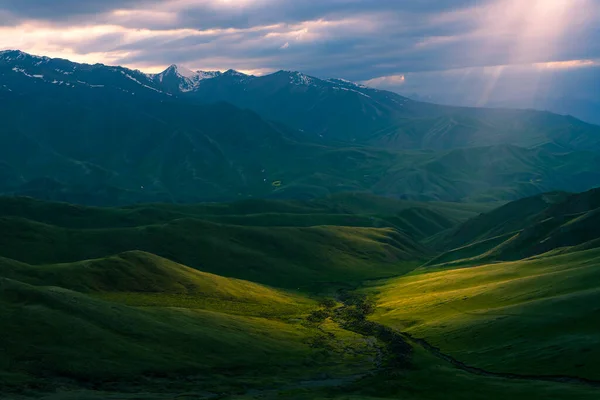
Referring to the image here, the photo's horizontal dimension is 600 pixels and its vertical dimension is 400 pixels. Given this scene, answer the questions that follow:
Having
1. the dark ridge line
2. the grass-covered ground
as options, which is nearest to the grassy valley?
the dark ridge line

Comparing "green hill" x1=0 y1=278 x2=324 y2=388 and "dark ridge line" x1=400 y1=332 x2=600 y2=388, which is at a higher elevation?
"green hill" x1=0 y1=278 x2=324 y2=388

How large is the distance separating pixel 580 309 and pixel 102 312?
9977 cm

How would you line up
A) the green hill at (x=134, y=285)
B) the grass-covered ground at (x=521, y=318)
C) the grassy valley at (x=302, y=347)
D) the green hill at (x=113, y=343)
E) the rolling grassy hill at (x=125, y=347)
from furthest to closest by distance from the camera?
the green hill at (x=134, y=285)
the grass-covered ground at (x=521, y=318)
the grassy valley at (x=302, y=347)
the green hill at (x=113, y=343)
the rolling grassy hill at (x=125, y=347)

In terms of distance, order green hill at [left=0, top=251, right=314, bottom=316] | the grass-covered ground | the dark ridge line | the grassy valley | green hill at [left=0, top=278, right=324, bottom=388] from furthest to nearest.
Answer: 1. green hill at [left=0, top=251, right=314, bottom=316]
2. the grass-covered ground
3. the dark ridge line
4. the grassy valley
5. green hill at [left=0, top=278, right=324, bottom=388]

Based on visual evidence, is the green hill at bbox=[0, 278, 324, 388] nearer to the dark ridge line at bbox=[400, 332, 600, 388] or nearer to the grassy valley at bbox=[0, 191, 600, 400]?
the grassy valley at bbox=[0, 191, 600, 400]

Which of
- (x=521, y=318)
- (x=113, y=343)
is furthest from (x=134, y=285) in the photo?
(x=521, y=318)

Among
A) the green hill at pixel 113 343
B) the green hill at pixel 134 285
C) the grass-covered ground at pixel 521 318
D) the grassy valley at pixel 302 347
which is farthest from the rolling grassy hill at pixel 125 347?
the green hill at pixel 134 285

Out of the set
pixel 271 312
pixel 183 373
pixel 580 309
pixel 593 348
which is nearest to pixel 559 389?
pixel 593 348

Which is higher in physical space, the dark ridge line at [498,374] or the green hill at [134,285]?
the green hill at [134,285]

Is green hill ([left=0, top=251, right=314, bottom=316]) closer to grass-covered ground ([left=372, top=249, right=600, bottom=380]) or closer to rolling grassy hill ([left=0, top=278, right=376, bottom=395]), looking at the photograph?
rolling grassy hill ([left=0, top=278, right=376, bottom=395])

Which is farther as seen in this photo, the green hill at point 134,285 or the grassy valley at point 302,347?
the green hill at point 134,285

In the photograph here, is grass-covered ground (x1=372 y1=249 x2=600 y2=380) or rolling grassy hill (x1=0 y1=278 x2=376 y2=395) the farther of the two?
grass-covered ground (x1=372 y1=249 x2=600 y2=380)

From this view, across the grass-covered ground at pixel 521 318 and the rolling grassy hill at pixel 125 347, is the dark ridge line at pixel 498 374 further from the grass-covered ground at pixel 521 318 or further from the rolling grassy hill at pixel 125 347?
the rolling grassy hill at pixel 125 347

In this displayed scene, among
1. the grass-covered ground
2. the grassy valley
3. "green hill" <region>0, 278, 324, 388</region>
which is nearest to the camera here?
"green hill" <region>0, 278, 324, 388</region>
